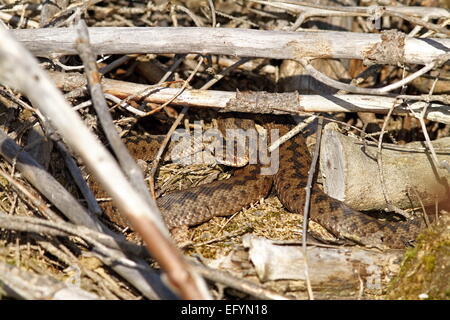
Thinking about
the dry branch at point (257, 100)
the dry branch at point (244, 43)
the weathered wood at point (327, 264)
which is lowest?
the weathered wood at point (327, 264)

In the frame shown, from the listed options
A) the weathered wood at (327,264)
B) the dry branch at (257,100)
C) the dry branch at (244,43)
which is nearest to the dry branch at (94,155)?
the weathered wood at (327,264)

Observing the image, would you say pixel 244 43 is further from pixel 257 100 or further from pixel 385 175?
pixel 385 175

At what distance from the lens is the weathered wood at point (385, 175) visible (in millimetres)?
5035

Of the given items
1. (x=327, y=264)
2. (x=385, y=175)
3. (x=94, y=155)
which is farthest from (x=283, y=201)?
(x=94, y=155)

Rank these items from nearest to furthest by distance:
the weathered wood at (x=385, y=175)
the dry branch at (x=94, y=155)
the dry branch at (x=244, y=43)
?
the dry branch at (x=94, y=155) → the dry branch at (x=244, y=43) → the weathered wood at (x=385, y=175)

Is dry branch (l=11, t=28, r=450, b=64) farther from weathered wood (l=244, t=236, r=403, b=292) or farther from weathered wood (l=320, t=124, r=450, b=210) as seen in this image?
weathered wood (l=244, t=236, r=403, b=292)

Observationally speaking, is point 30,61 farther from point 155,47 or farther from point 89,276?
point 155,47

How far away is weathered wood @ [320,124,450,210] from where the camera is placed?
5.04 m

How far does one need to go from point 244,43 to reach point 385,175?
69.3 inches

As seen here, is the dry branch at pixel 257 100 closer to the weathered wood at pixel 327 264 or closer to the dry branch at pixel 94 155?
the weathered wood at pixel 327 264

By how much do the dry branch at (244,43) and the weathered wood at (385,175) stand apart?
81 cm

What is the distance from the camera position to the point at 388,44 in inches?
187

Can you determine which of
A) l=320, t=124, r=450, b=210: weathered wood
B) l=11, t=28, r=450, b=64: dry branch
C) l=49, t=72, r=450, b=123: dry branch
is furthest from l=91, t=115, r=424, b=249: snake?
l=11, t=28, r=450, b=64: dry branch

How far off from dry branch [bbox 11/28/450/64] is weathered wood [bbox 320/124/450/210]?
81 cm
